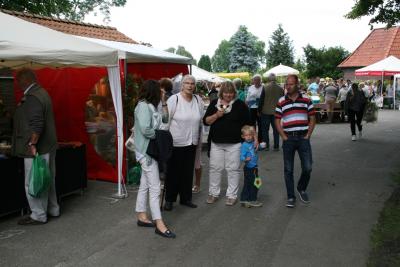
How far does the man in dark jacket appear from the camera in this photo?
5346 millimetres

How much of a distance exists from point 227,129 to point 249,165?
592 millimetres

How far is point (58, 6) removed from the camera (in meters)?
23.3

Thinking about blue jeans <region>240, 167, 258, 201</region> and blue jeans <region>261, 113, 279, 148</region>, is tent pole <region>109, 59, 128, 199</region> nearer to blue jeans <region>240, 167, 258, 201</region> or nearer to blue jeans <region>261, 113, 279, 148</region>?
blue jeans <region>240, 167, 258, 201</region>

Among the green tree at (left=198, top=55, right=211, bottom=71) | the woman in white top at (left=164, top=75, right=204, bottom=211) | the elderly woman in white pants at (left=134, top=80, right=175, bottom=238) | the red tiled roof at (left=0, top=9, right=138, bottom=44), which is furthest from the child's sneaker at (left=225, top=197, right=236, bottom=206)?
the green tree at (left=198, top=55, right=211, bottom=71)

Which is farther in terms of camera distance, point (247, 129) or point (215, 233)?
point (247, 129)

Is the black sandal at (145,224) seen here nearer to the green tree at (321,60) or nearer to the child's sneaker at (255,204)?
the child's sneaker at (255,204)

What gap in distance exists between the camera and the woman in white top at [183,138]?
6039 millimetres

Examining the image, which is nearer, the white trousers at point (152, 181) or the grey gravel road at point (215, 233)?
the grey gravel road at point (215, 233)

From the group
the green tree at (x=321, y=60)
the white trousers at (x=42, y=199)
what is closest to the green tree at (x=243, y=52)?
the green tree at (x=321, y=60)

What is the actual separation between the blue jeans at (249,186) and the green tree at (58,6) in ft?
45.7

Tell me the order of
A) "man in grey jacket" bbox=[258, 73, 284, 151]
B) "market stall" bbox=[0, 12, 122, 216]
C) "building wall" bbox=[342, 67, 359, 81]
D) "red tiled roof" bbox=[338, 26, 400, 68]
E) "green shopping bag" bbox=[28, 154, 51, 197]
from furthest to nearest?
"building wall" bbox=[342, 67, 359, 81], "red tiled roof" bbox=[338, 26, 400, 68], "man in grey jacket" bbox=[258, 73, 284, 151], "market stall" bbox=[0, 12, 122, 216], "green shopping bag" bbox=[28, 154, 51, 197]

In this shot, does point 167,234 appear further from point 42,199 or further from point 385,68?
point 385,68

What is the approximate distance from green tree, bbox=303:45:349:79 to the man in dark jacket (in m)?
42.2

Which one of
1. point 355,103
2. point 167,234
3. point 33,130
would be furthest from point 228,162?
→ point 355,103
